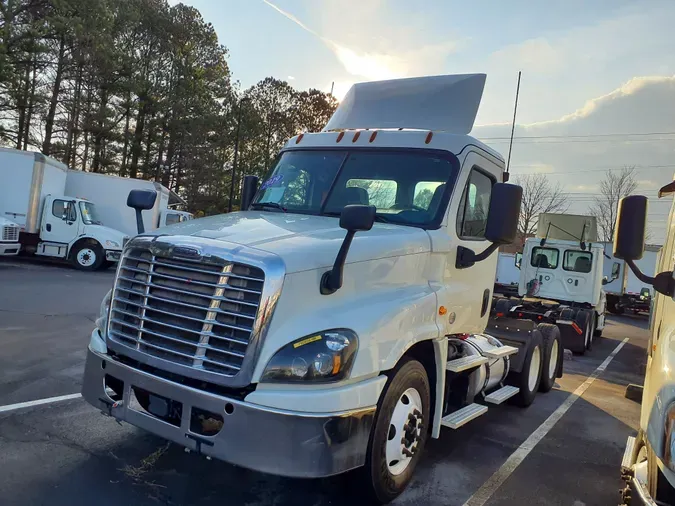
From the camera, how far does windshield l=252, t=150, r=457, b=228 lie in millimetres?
4402

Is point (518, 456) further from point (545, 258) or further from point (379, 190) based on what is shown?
point (545, 258)

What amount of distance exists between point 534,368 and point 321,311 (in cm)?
496

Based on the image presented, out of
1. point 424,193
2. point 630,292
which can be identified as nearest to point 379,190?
point 424,193

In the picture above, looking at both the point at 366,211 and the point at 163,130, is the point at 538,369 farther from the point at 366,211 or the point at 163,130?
the point at 163,130

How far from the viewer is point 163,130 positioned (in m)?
34.9

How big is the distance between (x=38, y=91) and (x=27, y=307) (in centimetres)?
2115

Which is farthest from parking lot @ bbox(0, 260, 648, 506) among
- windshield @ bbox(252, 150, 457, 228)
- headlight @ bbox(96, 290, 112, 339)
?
windshield @ bbox(252, 150, 457, 228)

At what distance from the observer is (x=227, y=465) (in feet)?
13.7

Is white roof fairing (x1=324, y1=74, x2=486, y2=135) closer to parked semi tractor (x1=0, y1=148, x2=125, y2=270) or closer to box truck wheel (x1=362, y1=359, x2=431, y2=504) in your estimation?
box truck wheel (x1=362, y1=359, x2=431, y2=504)

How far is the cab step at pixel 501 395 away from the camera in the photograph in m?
5.62

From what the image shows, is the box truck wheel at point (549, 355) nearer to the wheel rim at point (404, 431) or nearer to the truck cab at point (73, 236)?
the wheel rim at point (404, 431)

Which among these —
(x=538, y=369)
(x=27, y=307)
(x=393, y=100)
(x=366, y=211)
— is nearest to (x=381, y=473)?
(x=366, y=211)

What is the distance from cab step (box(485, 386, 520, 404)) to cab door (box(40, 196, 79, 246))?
16.5 m

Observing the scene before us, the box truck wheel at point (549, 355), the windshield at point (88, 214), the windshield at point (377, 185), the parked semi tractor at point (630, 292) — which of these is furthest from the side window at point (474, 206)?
the parked semi tractor at point (630, 292)
